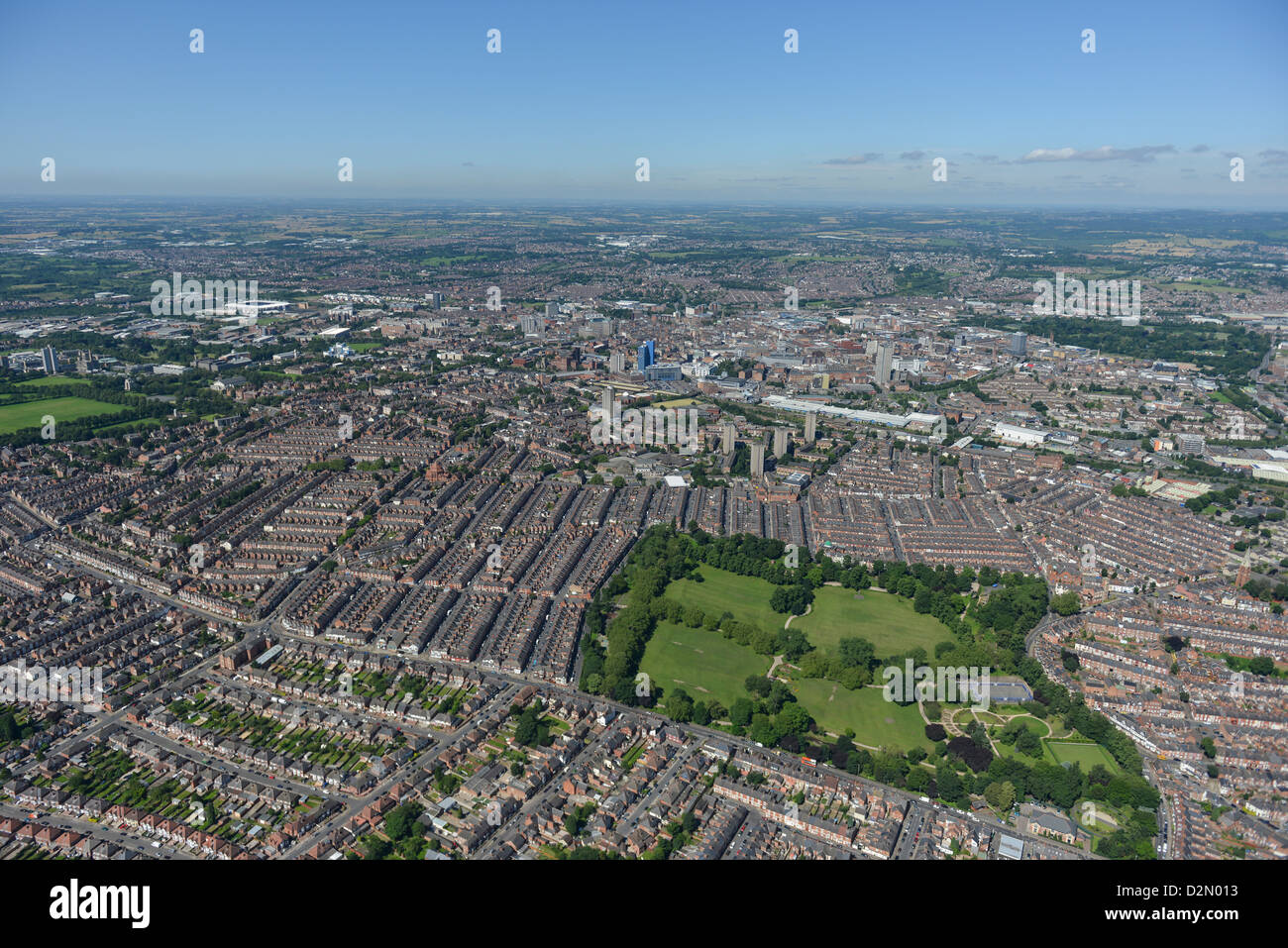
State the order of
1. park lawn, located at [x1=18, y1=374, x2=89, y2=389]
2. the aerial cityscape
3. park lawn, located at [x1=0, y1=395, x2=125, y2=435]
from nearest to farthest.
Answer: the aerial cityscape, park lawn, located at [x1=0, y1=395, x2=125, y2=435], park lawn, located at [x1=18, y1=374, x2=89, y2=389]

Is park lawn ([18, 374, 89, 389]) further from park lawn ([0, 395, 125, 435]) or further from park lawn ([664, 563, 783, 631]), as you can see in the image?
park lawn ([664, 563, 783, 631])

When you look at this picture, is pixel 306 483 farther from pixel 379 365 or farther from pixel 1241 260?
pixel 1241 260

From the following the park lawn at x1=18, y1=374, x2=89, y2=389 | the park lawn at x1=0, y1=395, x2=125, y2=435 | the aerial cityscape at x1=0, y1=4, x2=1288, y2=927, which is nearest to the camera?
the aerial cityscape at x1=0, y1=4, x2=1288, y2=927

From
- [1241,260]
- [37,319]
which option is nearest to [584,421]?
[37,319]

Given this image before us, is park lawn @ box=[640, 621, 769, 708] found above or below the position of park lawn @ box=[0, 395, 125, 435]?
below

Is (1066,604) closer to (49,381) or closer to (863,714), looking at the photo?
(863,714)

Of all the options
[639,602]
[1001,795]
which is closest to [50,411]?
[639,602]

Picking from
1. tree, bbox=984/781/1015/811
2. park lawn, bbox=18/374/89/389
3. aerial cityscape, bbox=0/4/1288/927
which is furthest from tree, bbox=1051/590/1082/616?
park lawn, bbox=18/374/89/389

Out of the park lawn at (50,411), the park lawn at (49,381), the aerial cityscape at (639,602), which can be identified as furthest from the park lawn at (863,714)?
the park lawn at (49,381)
